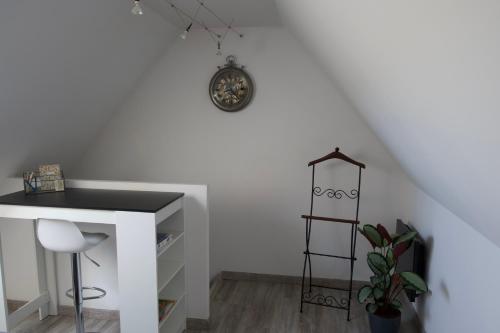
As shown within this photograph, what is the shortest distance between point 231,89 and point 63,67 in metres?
1.49

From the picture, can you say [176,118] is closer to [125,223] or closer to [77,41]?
[77,41]

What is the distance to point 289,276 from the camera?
3.56m

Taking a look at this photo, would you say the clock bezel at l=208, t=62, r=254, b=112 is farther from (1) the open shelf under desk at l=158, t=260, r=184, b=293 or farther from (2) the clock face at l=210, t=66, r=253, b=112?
(1) the open shelf under desk at l=158, t=260, r=184, b=293

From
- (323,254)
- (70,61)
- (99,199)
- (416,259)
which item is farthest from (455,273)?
(70,61)

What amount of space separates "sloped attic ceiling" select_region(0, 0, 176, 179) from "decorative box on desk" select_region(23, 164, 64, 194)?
0.78 ft

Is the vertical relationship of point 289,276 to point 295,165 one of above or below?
Result: below

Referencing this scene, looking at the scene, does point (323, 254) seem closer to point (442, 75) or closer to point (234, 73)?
point (234, 73)

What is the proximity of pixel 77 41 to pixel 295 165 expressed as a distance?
2.09m

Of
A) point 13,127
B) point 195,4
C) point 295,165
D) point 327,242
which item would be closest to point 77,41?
point 13,127

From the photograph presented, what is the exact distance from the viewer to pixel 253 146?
3480 mm

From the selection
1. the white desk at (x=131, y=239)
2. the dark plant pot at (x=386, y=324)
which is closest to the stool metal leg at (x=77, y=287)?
the white desk at (x=131, y=239)

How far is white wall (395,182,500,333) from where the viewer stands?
1.61 metres

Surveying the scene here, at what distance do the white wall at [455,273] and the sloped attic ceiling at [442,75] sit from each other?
0.97 feet

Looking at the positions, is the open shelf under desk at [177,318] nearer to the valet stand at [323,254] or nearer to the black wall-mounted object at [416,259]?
the valet stand at [323,254]
